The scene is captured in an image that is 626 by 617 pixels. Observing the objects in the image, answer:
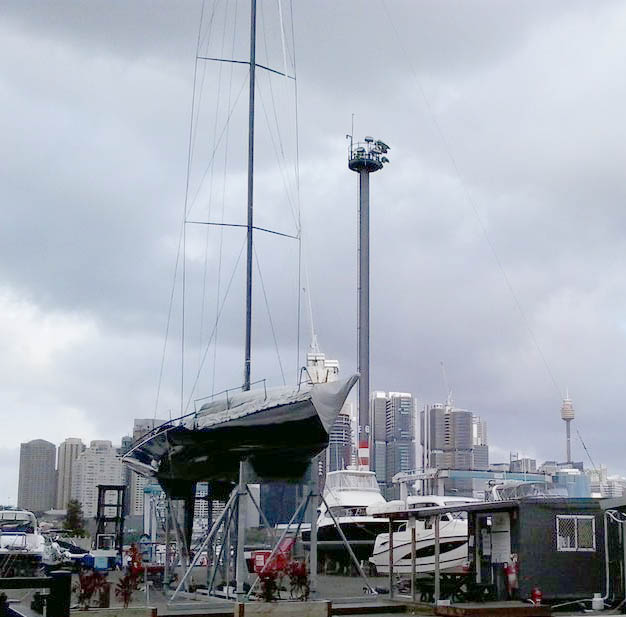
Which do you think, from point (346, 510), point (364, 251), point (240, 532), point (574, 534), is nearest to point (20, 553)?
point (240, 532)

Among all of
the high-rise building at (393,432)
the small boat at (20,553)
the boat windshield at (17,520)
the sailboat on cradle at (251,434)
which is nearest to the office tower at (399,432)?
the high-rise building at (393,432)

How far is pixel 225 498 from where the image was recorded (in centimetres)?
2725

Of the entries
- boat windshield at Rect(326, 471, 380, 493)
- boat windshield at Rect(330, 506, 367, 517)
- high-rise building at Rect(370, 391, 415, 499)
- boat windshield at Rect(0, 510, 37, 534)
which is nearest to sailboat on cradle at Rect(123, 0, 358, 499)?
boat windshield at Rect(0, 510, 37, 534)

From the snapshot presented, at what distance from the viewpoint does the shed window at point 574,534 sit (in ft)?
73.8

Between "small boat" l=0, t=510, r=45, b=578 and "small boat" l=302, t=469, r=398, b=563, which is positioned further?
"small boat" l=302, t=469, r=398, b=563

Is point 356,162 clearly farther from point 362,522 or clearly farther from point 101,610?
→ point 101,610

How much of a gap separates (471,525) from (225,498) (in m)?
6.80

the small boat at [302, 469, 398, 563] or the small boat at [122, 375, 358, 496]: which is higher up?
the small boat at [122, 375, 358, 496]

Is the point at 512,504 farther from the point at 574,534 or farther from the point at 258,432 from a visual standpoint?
the point at 258,432

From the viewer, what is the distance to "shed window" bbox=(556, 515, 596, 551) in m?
22.5

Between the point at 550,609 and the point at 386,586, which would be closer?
the point at 550,609

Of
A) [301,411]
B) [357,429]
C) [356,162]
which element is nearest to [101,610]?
[301,411]

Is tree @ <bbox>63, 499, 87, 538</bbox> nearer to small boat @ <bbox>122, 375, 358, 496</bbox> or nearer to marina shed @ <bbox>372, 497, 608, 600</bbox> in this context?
small boat @ <bbox>122, 375, 358, 496</bbox>

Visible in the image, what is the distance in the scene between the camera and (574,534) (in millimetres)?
22500
